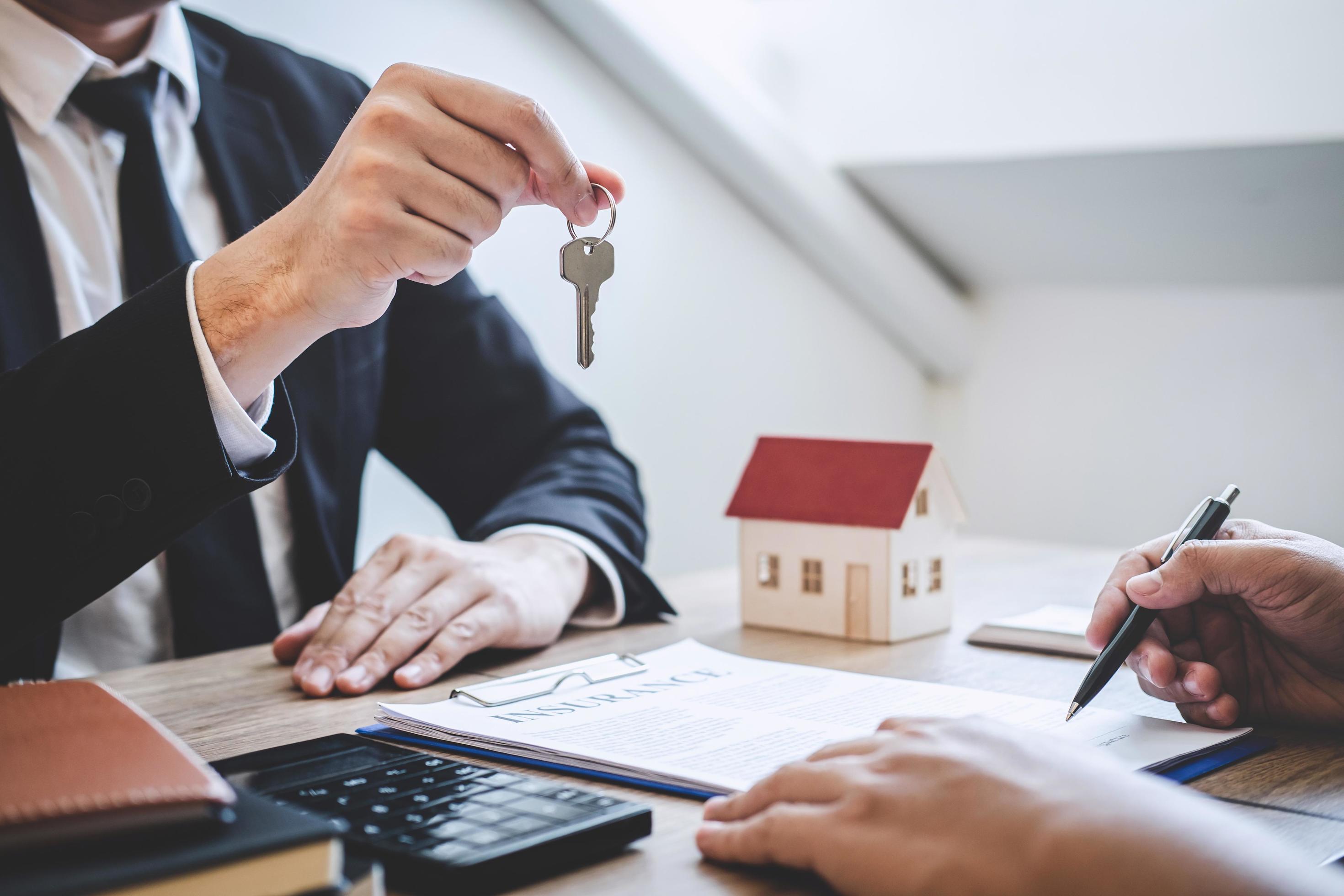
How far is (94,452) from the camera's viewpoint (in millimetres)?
791

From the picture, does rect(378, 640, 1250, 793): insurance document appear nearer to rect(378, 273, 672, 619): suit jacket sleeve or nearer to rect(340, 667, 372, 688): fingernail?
rect(340, 667, 372, 688): fingernail

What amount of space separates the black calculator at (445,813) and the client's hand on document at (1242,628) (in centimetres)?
43

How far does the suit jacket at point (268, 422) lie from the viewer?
2.59 ft

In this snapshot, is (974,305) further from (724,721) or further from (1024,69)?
(724,721)

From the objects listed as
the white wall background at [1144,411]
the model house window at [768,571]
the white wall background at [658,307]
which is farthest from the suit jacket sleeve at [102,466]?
the white wall background at [1144,411]

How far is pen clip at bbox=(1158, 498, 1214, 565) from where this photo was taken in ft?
2.75

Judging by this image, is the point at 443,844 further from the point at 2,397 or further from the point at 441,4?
the point at 441,4

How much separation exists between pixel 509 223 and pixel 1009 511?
1.47 meters

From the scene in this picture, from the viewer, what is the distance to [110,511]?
0.79 meters

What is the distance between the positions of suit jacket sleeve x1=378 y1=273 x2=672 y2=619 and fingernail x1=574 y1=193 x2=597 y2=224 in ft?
1.84

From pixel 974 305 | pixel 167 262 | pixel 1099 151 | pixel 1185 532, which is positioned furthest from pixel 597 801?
pixel 974 305

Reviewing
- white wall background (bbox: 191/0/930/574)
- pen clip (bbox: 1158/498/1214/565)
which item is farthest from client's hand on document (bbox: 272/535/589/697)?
white wall background (bbox: 191/0/930/574)

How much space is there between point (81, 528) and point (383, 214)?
12.3 inches

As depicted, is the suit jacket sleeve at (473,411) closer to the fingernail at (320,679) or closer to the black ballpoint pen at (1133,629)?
the fingernail at (320,679)
